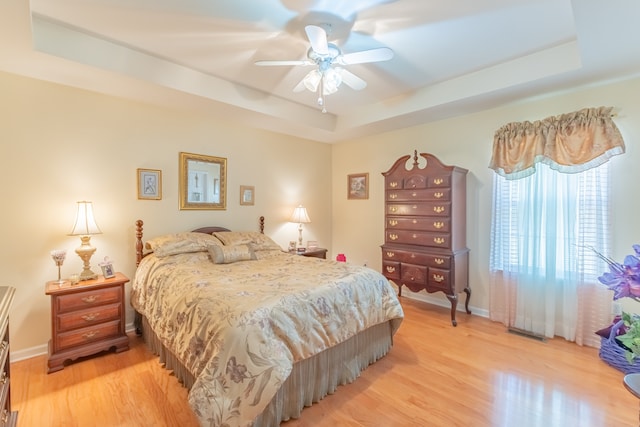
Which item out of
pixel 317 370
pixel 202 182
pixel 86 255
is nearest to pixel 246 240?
pixel 202 182

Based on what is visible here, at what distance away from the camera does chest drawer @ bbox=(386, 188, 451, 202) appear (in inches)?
131

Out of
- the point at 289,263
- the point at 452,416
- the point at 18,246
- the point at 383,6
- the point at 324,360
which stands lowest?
the point at 452,416

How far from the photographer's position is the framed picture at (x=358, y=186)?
187 inches

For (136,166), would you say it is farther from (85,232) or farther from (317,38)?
(317,38)

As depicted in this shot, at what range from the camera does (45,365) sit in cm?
246

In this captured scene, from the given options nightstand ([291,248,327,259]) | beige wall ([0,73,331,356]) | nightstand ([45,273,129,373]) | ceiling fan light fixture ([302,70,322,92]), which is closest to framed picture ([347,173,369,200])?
nightstand ([291,248,327,259])

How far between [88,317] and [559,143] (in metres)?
4.56

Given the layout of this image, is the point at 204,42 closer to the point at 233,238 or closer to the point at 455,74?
the point at 233,238

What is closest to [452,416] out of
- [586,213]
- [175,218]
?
[586,213]

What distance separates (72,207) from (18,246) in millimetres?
494

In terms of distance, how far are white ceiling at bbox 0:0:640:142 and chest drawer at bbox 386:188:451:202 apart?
95 centimetres

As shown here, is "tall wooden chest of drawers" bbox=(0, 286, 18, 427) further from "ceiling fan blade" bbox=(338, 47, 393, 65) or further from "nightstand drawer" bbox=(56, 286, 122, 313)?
"ceiling fan blade" bbox=(338, 47, 393, 65)

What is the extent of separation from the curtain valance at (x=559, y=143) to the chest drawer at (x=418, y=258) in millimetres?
1141

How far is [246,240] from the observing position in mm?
3506
